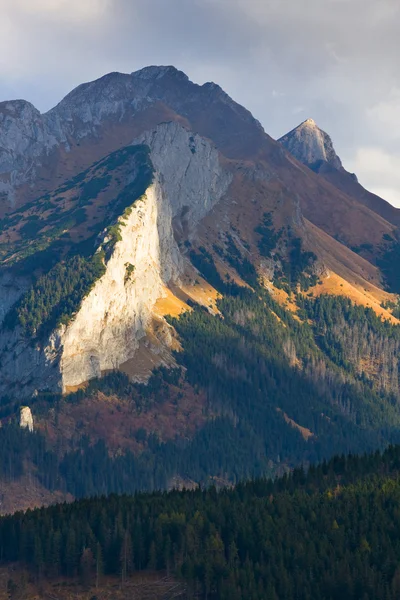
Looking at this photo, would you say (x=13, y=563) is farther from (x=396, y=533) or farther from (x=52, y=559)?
(x=396, y=533)

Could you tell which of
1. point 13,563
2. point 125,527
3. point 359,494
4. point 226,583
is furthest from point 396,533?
point 13,563

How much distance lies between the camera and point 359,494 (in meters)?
196

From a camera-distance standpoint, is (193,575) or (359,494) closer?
(193,575)

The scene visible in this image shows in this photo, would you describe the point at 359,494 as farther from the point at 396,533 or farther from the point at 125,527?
the point at 125,527

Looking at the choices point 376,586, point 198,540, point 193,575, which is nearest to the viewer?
point 376,586

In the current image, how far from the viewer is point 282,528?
7293 inches

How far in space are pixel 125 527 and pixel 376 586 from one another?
47944 millimetres

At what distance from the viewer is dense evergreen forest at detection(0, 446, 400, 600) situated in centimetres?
16562

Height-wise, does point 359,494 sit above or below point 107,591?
above

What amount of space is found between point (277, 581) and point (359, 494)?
3388 centimetres

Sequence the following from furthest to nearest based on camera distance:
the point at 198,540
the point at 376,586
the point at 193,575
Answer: the point at 198,540
the point at 193,575
the point at 376,586

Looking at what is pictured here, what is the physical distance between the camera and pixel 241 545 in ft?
604

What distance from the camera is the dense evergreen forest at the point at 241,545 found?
6521 inches

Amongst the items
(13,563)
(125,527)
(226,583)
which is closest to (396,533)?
(226,583)
